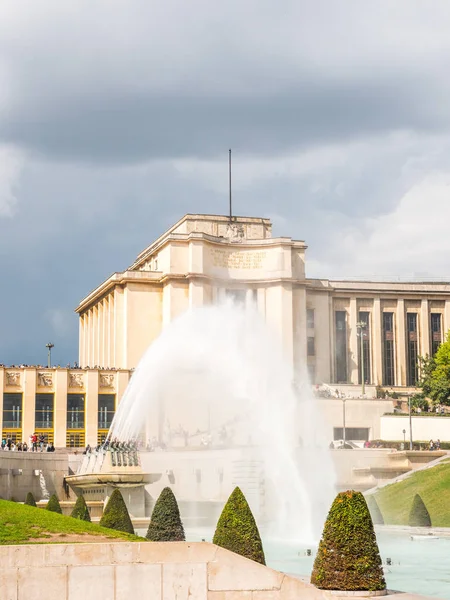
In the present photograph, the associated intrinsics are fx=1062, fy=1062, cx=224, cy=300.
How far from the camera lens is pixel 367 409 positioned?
95188 millimetres

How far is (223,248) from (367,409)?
80.4ft

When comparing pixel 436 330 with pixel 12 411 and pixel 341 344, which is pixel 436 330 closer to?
pixel 341 344

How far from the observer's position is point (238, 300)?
359ft

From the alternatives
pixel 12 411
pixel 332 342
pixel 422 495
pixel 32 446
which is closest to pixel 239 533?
pixel 422 495

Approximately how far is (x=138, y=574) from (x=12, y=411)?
7406 centimetres

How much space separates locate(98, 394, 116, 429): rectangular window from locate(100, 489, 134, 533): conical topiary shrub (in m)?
59.0

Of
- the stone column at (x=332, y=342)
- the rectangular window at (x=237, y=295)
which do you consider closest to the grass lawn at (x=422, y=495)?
the rectangular window at (x=237, y=295)

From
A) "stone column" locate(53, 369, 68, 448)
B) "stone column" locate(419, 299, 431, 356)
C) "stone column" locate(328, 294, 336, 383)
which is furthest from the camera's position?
"stone column" locate(419, 299, 431, 356)

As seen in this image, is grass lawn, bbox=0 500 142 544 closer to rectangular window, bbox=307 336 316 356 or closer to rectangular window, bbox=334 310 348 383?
rectangular window, bbox=307 336 316 356

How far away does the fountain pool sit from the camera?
2670 cm

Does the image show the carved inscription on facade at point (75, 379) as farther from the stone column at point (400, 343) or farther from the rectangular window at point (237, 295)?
the stone column at point (400, 343)

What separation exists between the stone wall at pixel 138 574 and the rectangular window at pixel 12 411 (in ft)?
242

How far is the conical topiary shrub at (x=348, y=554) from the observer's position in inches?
784

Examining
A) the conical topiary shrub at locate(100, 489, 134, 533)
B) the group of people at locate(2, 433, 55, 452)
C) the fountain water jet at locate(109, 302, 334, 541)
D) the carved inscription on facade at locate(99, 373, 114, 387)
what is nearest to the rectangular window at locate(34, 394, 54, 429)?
the group of people at locate(2, 433, 55, 452)
